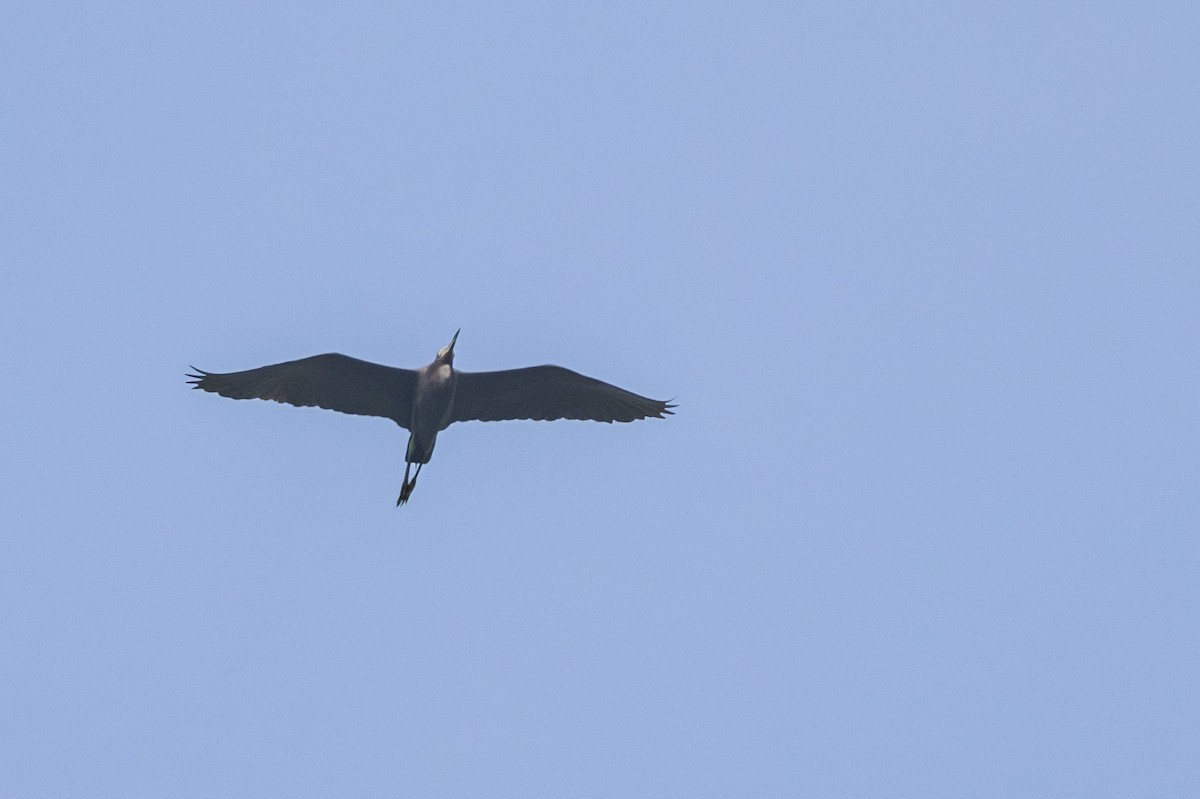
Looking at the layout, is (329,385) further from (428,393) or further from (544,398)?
(544,398)

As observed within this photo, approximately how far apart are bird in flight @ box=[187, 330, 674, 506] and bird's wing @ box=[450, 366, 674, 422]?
14 mm

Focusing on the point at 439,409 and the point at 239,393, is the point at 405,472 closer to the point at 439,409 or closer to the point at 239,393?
the point at 439,409

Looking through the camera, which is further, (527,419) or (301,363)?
(527,419)

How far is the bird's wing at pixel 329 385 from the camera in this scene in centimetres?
2027

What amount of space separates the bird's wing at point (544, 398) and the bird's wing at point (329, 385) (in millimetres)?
819

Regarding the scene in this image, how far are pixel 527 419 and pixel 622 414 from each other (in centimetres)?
Answer: 135

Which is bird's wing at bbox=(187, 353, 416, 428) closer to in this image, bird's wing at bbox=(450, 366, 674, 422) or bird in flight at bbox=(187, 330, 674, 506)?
bird in flight at bbox=(187, 330, 674, 506)

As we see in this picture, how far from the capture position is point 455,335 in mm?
20609

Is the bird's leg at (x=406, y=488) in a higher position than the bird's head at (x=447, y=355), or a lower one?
lower

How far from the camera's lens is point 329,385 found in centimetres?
2072

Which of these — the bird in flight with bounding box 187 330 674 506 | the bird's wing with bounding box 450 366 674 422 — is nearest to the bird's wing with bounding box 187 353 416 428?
the bird in flight with bounding box 187 330 674 506

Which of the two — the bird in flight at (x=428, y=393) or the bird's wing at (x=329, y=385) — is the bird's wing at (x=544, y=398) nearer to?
the bird in flight at (x=428, y=393)

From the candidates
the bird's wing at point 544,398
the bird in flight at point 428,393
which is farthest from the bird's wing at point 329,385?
the bird's wing at point 544,398

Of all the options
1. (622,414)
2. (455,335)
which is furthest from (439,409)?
(622,414)
